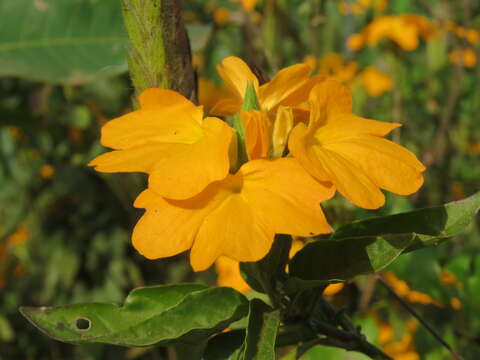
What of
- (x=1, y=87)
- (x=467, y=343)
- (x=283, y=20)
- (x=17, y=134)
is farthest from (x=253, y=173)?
(x=17, y=134)

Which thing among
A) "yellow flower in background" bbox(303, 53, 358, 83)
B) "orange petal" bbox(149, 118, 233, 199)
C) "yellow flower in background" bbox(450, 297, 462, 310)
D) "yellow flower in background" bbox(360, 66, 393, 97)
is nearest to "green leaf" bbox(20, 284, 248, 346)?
"orange petal" bbox(149, 118, 233, 199)

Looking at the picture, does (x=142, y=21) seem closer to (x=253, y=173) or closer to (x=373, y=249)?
(x=253, y=173)

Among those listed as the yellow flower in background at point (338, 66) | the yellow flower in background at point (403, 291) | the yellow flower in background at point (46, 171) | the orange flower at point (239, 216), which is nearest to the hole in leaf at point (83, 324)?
the orange flower at point (239, 216)

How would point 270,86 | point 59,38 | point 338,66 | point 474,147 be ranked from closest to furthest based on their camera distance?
point 270,86, point 59,38, point 338,66, point 474,147

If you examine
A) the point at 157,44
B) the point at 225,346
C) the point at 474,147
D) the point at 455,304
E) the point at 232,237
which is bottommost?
the point at 474,147

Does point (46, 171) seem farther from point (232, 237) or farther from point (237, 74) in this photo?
point (232, 237)

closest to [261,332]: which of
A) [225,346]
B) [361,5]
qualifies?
[225,346]
